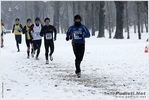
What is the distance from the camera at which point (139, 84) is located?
8617 mm

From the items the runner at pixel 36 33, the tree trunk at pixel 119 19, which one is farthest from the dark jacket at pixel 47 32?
the tree trunk at pixel 119 19

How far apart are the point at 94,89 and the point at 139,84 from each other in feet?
5.29

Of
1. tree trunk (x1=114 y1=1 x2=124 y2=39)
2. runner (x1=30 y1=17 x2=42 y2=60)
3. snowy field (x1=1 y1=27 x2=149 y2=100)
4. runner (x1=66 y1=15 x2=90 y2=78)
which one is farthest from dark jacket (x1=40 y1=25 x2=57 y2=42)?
tree trunk (x1=114 y1=1 x2=124 y2=39)

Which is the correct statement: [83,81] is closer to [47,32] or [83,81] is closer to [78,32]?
[78,32]

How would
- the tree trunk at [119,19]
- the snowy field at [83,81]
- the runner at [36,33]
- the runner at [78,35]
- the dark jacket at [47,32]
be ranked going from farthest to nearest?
the tree trunk at [119,19] → the runner at [36,33] → the dark jacket at [47,32] → the runner at [78,35] → the snowy field at [83,81]

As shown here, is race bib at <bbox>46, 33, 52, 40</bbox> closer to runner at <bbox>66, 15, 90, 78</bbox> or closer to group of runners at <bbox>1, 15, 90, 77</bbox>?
group of runners at <bbox>1, 15, 90, 77</bbox>

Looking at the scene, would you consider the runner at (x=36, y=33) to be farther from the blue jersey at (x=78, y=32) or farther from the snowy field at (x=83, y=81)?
the blue jersey at (x=78, y=32)

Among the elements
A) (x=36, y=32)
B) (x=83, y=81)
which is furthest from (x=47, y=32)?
(x=83, y=81)

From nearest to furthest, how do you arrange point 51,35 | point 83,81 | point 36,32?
1. point 83,81
2. point 51,35
3. point 36,32

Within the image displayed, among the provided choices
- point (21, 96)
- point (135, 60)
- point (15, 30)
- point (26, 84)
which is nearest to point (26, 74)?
point (26, 84)

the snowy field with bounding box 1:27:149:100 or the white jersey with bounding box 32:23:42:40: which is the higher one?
the white jersey with bounding box 32:23:42:40

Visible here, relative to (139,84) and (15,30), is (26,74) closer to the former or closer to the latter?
(139,84)

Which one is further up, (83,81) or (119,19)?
(119,19)

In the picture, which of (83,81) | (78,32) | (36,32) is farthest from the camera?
(36,32)
